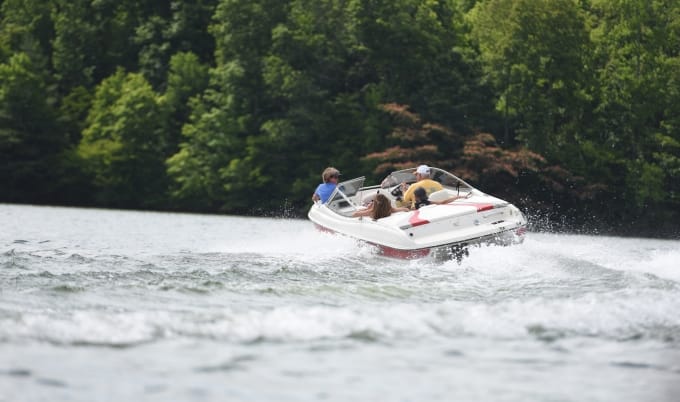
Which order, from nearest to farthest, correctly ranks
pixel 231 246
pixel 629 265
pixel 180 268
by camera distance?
pixel 180 268 < pixel 629 265 < pixel 231 246

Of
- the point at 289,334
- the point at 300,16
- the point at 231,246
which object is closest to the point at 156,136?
the point at 300,16

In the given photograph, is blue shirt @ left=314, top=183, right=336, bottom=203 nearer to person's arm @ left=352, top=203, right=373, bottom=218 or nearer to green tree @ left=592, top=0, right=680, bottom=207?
person's arm @ left=352, top=203, right=373, bottom=218

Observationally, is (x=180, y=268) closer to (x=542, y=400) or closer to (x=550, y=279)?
(x=550, y=279)

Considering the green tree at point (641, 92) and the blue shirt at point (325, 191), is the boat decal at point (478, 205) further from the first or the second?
the green tree at point (641, 92)

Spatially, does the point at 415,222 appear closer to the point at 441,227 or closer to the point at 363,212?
the point at 441,227

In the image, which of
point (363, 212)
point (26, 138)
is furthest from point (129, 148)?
point (363, 212)

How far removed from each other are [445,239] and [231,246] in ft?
19.3

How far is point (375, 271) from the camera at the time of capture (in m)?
14.0

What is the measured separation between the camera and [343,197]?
57.1ft

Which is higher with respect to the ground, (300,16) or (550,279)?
(300,16)

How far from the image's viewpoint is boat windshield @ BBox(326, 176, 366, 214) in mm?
17250

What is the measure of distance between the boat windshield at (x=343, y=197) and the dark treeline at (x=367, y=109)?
22967 mm

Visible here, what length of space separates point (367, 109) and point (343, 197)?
2889 centimetres

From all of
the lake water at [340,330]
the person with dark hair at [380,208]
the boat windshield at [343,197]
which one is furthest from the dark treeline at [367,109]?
the lake water at [340,330]
